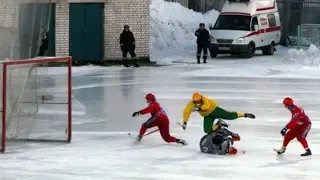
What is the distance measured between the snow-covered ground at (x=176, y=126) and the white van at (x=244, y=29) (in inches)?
75.0

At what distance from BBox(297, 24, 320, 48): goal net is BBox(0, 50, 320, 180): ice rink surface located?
45.3 ft

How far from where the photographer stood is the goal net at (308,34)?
4009 cm

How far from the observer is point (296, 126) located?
1378cm

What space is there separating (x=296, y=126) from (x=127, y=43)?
20.0 meters

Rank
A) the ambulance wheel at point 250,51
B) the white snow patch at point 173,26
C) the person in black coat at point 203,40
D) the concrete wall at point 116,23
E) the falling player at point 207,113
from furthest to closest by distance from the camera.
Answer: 1. the white snow patch at point 173,26
2. the ambulance wheel at point 250,51
3. the person in black coat at point 203,40
4. the concrete wall at point 116,23
5. the falling player at point 207,113

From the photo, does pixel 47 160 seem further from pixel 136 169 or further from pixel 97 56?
pixel 97 56

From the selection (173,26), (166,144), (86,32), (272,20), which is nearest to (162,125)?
(166,144)

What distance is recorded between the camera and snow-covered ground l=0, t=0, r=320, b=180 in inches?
491

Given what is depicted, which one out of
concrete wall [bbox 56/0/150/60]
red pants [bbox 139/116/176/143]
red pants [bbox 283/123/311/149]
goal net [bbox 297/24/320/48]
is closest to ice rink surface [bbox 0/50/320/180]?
red pants [bbox 139/116/176/143]

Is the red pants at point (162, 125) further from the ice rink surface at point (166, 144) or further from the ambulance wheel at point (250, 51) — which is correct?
the ambulance wheel at point (250, 51)

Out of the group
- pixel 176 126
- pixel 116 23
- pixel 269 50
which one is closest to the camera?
pixel 176 126

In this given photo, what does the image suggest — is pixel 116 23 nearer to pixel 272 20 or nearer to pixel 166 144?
pixel 272 20

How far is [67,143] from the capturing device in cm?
1497

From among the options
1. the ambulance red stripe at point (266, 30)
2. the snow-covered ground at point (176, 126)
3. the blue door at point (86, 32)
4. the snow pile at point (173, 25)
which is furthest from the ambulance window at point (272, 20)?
the blue door at point (86, 32)
